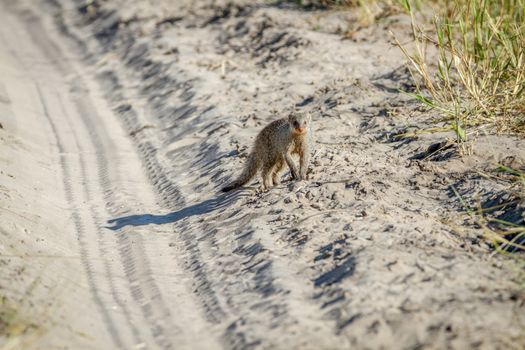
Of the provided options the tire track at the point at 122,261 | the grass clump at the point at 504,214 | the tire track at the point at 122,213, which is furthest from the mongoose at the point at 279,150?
the grass clump at the point at 504,214

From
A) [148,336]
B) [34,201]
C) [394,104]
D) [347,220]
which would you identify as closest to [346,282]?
[347,220]

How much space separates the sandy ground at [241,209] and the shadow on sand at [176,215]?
0.02 m

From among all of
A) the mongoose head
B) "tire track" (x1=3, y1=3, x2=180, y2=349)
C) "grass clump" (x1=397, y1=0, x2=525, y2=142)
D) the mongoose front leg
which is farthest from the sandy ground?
the mongoose head

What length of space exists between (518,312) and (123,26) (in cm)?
975

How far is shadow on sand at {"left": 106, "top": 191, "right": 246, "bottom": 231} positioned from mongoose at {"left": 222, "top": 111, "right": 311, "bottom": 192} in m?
0.11

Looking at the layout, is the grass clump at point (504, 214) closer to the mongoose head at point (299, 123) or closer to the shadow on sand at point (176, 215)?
the mongoose head at point (299, 123)

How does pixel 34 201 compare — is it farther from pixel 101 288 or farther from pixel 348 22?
pixel 348 22

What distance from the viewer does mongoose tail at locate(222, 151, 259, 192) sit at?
6.62 metres

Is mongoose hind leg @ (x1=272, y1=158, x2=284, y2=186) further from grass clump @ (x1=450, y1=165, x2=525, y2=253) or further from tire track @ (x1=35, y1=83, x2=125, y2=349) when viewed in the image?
tire track @ (x1=35, y1=83, x2=125, y2=349)

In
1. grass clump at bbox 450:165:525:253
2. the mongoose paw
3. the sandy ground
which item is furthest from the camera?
the mongoose paw

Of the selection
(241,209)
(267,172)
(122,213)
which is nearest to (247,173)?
(267,172)

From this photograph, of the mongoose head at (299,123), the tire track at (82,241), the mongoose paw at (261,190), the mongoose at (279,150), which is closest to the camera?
the tire track at (82,241)

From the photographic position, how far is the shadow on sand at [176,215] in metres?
6.37

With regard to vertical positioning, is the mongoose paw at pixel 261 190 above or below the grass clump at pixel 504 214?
below
